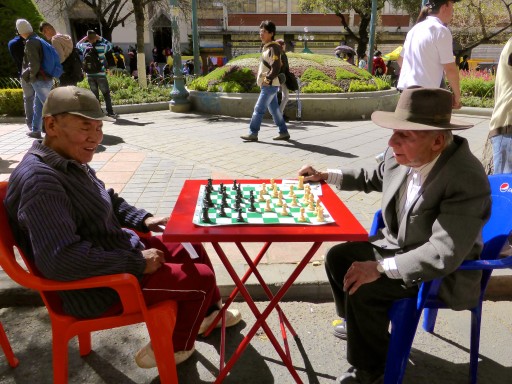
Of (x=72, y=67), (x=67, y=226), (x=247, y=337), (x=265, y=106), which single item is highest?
(x=72, y=67)

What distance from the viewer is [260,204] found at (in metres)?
2.27

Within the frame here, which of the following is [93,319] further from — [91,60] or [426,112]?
[91,60]

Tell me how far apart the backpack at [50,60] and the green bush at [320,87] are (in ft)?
17.5

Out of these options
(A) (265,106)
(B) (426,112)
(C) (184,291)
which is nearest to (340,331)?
(C) (184,291)

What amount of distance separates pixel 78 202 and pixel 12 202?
259mm

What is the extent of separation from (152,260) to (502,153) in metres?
2.67

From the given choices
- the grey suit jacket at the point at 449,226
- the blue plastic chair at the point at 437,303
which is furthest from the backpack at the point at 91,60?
the blue plastic chair at the point at 437,303

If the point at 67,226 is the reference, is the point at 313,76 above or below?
above

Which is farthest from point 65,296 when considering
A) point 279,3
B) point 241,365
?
point 279,3

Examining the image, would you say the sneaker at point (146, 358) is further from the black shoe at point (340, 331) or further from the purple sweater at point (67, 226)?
the black shoe at point (340, 331)

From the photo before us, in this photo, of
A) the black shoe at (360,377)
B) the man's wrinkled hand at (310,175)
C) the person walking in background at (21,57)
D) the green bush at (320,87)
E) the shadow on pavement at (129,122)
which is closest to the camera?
the black shoe at (360,377)

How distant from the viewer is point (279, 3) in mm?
42625

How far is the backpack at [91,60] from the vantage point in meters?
9.14

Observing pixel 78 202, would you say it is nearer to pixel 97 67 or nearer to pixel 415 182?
pixel 415 182
